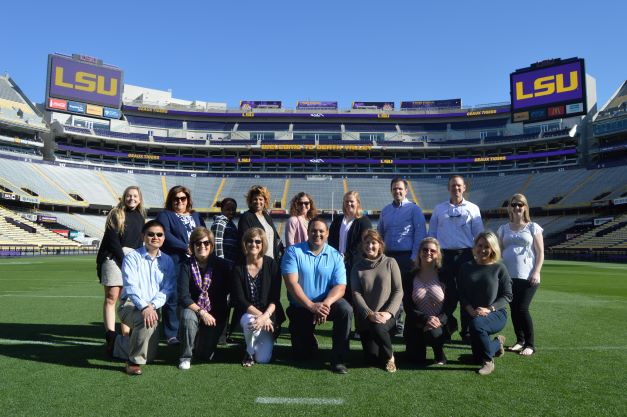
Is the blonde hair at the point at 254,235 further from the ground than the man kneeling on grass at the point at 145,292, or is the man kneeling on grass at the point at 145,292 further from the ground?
the blonde hair at the point at 254,235

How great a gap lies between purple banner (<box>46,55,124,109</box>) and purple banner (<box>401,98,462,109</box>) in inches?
1753

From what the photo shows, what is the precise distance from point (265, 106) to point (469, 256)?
69.5 metres

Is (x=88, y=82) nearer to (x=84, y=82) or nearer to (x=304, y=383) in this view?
(x=84, y=82)

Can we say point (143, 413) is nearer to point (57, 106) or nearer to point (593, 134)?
point (57, 106)

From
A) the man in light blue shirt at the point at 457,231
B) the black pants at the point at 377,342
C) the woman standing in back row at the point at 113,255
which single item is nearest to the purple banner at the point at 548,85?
the man in light blue shirt at the point at 457,231

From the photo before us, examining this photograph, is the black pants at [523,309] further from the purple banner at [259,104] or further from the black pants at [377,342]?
A: the purple banner at [259,104]

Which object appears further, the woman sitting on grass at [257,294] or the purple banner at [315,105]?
the purple banner at [315,105]

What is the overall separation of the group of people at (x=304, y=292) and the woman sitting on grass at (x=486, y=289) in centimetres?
1

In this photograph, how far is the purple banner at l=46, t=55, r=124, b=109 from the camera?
53.5 meters

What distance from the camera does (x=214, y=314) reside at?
15.9 feet

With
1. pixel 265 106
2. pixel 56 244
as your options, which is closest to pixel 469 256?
pixel 56 244

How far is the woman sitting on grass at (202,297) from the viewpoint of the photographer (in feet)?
15.0

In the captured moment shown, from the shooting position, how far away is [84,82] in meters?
55.3

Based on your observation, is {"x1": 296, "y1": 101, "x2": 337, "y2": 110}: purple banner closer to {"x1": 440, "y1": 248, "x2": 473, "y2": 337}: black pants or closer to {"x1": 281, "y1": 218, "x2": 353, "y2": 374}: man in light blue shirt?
{"x1": 440, "y1": 248, "x2": 473, "y2": 337}: black pants
